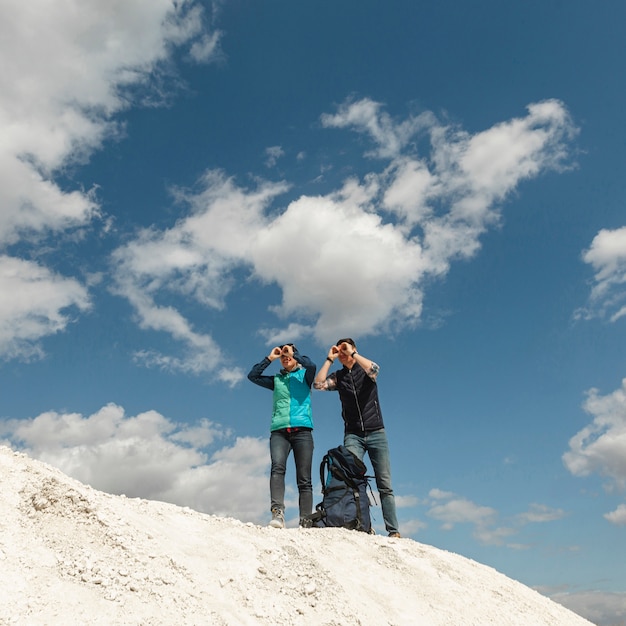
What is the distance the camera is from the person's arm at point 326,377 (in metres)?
9.44

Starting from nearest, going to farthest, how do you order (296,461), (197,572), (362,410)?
1. (197,572)
2. (296,461)
3. (362,410)

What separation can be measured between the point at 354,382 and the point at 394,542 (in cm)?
252

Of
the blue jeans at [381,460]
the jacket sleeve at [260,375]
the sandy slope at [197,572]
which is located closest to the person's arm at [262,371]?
the jacket sleeve at [260,375]

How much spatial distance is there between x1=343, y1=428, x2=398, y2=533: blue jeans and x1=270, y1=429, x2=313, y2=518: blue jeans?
31.8 inches

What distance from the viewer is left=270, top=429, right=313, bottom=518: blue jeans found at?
8672 mm

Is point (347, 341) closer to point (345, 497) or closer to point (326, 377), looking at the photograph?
point (326, 377)

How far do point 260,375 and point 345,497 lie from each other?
2.40 meters

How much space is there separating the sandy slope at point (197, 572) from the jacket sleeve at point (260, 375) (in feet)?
7.97

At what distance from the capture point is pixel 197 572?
19.2 feet

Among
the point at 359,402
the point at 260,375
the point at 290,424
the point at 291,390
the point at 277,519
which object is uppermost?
the point at 260,375

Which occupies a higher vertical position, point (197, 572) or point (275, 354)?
point (275, 354)

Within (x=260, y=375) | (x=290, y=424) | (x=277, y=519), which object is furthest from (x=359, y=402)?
(x=277, y=519)

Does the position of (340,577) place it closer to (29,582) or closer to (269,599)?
(269,599)

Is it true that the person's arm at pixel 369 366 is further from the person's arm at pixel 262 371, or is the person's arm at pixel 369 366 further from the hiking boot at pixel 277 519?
the hiking boot at pixel 277 519
